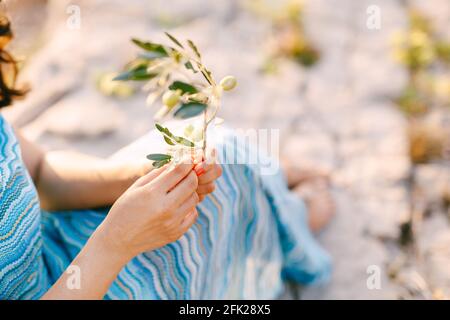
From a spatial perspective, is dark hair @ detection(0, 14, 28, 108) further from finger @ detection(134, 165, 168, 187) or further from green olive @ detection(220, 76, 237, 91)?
green olive @ detection(220, 76, 237, 91)

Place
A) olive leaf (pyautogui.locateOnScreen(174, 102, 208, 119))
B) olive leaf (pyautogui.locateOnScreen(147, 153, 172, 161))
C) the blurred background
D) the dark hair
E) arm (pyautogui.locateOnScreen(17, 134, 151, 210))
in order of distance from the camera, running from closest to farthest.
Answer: olive leaf (pyautogui.locateOnScreen(174, 102, 208, 119))
olive leaf (pyautogui.locateOnScreen(147, 153, 172, 161))
arm (pyautogui.locateOnScreen(17, 134, 151, 210))
the dark hair
the blurred background

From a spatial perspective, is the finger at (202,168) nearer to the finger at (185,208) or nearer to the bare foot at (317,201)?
the finger at (185,208)

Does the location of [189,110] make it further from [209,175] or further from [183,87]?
[209,175]

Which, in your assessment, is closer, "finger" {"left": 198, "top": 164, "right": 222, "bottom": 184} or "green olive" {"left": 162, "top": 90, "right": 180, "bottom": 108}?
"green olive" {"left": 162, "top": 90, "right": 180, "bottom": 108}

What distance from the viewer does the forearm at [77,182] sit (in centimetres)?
164

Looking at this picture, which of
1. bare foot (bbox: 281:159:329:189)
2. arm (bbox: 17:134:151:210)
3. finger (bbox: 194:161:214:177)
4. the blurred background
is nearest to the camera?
finger (bbox: 194:161:214:177)

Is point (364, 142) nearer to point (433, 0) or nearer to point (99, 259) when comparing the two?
point (433, 0)

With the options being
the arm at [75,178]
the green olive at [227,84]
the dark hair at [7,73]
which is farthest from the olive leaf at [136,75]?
the dark hair at [7,73]

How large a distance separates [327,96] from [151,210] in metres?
1.86

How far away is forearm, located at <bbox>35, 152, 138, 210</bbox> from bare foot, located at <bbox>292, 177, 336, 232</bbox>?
0.90 meters

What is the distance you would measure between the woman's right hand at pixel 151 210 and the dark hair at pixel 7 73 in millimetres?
784

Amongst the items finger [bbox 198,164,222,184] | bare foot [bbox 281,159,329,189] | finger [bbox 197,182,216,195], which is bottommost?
bare foot [bbox 281,159,329,189]

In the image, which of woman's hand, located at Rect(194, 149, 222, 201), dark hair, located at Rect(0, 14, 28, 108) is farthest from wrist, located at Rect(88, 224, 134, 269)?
dark hair, located at Rect(0, 14, 28, 108)

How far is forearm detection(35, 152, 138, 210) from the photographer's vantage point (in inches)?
64.5
